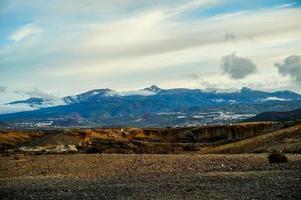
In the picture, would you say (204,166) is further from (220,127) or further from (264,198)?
(220,127)

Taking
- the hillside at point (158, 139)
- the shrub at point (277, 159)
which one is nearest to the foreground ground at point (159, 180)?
the shrub at point (277, 159)

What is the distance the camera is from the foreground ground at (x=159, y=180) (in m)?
31.5

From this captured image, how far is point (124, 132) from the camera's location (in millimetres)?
143125

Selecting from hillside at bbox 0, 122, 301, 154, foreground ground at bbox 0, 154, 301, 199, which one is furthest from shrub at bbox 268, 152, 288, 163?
hillside at bbox 0, 122, 301, 154

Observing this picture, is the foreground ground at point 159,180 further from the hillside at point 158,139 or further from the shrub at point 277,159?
the hillside at point 158,139

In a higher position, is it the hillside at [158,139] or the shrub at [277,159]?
the shrub at [277,159]

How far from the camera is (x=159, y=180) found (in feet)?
129

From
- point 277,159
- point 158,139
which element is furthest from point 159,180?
point 158,139

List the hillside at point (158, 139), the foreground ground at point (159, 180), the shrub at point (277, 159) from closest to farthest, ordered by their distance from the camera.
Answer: the foreground ground at point (159, 180), the shrub at point (277, 159), the hillside at point (158, 139)

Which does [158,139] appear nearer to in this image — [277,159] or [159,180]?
[277,159]

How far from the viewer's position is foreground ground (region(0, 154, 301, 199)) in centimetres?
3145

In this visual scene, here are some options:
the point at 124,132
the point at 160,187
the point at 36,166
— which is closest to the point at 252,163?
the point at 160,187

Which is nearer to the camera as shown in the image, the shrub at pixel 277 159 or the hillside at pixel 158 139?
the shrub at pixel 277 159

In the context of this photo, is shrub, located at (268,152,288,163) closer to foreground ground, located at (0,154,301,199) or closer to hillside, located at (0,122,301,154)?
foreground ground, located at (0,154,301,199)
